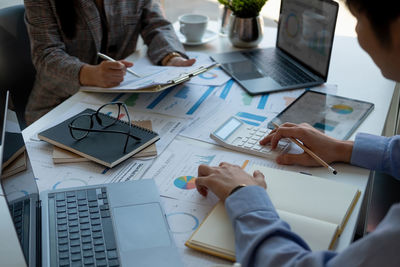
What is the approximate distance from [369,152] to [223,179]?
36 centimetres

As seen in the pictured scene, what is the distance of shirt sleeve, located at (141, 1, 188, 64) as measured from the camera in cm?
160

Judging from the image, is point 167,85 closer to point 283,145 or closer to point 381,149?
point 283,145

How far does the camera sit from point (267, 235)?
725 mm

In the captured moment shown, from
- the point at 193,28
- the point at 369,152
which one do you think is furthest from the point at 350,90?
the point at 193,28

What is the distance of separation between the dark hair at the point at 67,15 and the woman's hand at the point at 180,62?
369 mm

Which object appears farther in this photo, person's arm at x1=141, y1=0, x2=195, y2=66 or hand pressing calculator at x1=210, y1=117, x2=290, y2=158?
person's arm at x1=141, y1=0, x2=195, y2=66

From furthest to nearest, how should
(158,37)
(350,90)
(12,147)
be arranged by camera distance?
(158,37) → (350,90) → (12,147)

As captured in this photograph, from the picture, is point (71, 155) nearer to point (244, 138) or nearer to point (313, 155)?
point (244, 138)

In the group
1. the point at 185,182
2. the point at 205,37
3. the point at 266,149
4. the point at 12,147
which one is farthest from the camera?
the point at 205,37

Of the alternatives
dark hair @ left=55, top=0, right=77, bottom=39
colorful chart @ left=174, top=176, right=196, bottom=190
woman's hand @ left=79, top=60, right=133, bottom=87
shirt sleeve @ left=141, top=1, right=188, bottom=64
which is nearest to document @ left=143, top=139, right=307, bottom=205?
colorful chart @ left=174, top=176, right=196, bottom=190

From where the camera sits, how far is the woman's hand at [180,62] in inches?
59.5

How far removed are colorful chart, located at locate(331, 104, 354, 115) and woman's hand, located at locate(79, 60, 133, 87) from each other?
2.12 ft

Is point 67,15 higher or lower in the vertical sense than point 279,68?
higher

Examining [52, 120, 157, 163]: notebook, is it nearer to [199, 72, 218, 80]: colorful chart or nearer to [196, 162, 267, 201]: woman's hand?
[196, 162, 267, 201]: woman's hand
